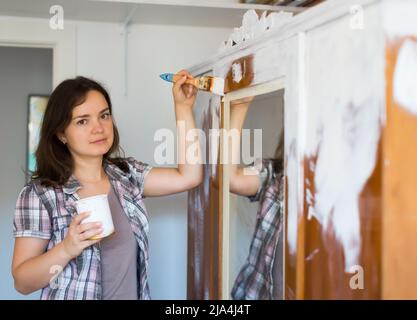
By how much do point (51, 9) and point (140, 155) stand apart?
18.4 inches

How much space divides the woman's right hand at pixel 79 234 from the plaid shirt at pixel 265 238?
0.29 meters

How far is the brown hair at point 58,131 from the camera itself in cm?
107

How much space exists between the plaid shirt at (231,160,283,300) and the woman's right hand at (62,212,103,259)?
288mm

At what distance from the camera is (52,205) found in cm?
102

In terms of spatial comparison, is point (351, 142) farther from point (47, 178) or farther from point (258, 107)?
point (47, 178)

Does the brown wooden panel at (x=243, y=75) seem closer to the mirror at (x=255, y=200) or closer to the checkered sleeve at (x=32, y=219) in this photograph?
the mirror at (x=255, y=200)

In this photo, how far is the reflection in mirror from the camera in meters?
0.93

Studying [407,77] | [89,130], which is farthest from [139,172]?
[407,77]

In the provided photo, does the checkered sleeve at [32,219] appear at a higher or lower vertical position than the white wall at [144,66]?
lower

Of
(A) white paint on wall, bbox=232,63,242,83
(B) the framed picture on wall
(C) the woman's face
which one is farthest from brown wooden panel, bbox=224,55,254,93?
(B) the framed picture on wall

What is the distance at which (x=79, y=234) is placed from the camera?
901mm

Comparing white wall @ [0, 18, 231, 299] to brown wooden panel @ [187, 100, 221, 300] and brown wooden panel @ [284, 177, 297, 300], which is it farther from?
brown wooden panel @ [284, 177, 297, 300]

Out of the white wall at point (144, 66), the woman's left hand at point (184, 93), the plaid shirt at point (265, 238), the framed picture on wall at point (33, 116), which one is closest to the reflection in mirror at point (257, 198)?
the plaid shirt at point (265, 238)
